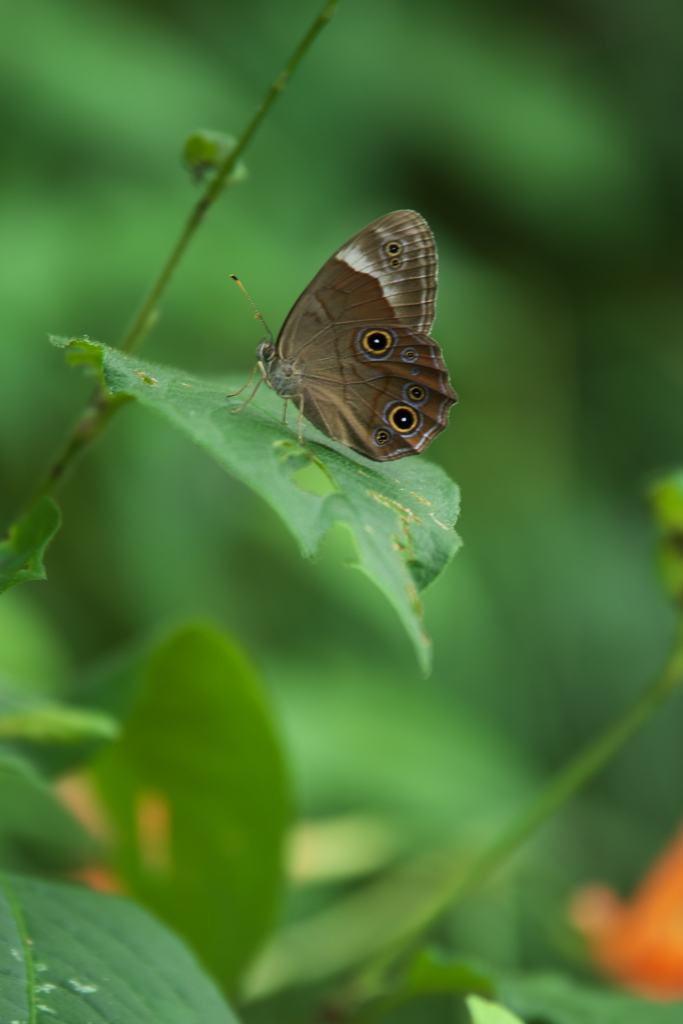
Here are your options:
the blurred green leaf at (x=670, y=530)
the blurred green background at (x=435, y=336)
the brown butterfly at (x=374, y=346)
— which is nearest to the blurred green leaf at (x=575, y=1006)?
the blurred green leaf at (x=670, y=530)

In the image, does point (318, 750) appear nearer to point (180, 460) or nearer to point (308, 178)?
point (180, 460)

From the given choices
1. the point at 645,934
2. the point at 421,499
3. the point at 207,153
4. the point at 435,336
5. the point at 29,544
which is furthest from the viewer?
the point at 435,336

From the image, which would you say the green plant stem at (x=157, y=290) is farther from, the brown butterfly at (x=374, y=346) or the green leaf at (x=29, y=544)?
the brown butterfly at (x=374, y=346)

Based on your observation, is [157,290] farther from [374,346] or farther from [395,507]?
[374,346]

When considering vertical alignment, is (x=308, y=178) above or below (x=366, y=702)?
above

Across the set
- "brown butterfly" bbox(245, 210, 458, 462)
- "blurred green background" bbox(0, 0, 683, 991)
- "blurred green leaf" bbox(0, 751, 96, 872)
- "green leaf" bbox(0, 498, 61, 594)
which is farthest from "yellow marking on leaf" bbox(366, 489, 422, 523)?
"blurred green background" bbox(0, 0, 683, 991)

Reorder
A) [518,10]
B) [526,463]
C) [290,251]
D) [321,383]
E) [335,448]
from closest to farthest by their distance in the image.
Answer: [335,448] → [321,383] → [290,251] → [526,463] → [518,10]

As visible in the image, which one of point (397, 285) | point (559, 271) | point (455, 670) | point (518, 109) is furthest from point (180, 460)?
point (559, 271)

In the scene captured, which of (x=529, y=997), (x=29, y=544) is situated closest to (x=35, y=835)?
(x=529, y=997)
